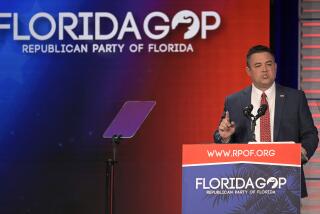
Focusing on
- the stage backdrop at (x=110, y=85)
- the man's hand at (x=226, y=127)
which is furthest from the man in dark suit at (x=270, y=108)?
the stage backdrop at (x=110, y=85)

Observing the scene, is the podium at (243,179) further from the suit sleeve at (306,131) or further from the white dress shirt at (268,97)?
the white dress shirt at (268,97)

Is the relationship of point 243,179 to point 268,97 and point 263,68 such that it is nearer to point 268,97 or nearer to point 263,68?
point 263,68

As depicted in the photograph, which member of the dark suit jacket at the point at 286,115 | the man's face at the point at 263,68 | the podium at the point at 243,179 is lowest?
the podium at the point at 243,179

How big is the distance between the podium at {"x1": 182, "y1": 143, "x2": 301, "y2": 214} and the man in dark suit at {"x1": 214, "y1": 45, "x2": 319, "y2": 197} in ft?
4.64

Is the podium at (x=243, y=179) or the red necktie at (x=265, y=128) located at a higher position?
the red necktie at (x=265, y=128)

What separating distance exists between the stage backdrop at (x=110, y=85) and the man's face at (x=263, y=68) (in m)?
1.31

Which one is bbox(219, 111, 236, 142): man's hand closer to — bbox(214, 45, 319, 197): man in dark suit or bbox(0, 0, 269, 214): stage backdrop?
bbox(214, 45, 319, 197): man in dark suit

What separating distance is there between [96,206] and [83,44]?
5.11 feet

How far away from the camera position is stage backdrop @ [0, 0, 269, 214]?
6.83 meters

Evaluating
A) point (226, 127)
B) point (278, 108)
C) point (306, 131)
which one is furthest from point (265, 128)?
point (226, 127)

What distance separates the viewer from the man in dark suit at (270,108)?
5.40m

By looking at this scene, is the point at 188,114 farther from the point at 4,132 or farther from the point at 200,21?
the point at 4,132

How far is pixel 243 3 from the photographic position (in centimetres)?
680

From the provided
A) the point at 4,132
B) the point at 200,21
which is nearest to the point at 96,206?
the point at 4,132
